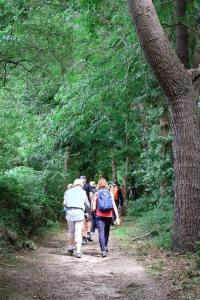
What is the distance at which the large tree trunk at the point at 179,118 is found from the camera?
1058 centimetres

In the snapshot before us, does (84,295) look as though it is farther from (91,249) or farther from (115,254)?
A: (91,249)

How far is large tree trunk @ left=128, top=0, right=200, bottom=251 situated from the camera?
34.7 feet

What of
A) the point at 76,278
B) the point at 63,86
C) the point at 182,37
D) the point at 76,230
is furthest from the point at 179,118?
the point at 63,86

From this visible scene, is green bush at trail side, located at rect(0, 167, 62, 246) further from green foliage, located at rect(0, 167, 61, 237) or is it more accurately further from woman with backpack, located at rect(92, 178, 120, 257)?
woman with backpack, located at rect(92, 178, 120, 257)

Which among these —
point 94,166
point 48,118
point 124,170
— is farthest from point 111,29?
point 94,166

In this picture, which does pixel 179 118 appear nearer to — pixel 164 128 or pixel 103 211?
pixel 103 211

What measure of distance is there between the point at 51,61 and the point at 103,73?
2.87 meters

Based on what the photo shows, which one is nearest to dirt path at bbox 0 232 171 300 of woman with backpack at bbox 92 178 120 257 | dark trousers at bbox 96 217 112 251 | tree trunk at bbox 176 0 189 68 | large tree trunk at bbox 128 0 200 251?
dark trousers at bbox 96 217 112 251

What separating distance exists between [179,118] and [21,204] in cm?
523

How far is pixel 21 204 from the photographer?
13.6m

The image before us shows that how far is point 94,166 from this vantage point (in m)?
32.2

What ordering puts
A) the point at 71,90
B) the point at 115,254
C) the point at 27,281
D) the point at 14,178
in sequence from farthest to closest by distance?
the point at 71,90, the point at 14,178, the point at 115,254, the point at 27,281

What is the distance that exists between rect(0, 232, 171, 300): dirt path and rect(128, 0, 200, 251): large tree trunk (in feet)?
4.72

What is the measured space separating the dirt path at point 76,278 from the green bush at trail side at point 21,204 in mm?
1143
